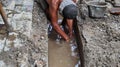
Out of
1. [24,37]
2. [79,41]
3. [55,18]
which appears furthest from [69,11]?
[24,37]

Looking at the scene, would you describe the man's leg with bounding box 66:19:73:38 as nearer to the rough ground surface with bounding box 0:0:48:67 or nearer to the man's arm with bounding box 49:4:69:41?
the man's arm with bounding box 49:4:69:41

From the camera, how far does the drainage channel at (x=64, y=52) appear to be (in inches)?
194

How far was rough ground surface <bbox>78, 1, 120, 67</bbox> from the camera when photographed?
442 cm

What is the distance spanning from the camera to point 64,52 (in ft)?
17.2

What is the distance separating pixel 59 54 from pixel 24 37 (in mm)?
889

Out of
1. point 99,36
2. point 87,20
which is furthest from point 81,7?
point 99,36

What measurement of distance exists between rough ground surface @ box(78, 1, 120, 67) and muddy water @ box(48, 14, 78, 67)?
405 mm

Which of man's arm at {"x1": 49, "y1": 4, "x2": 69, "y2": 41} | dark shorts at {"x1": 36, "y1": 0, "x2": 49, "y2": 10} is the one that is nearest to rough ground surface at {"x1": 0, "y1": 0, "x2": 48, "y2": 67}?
dark shorts at {"x1": 36, "y1": 0, "x2": 49, "y2": 10}

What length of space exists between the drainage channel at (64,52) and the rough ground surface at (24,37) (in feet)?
1.02

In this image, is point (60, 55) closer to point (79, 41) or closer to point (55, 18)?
point (79, 41)

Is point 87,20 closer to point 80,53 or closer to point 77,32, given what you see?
point 77,32

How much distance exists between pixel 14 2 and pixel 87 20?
163cm

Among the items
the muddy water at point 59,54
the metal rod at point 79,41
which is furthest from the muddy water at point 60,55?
the metal rod at point 79,41

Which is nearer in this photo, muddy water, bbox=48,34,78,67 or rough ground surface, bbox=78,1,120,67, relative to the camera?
rough ground surface, bbox=78,1,120,67
